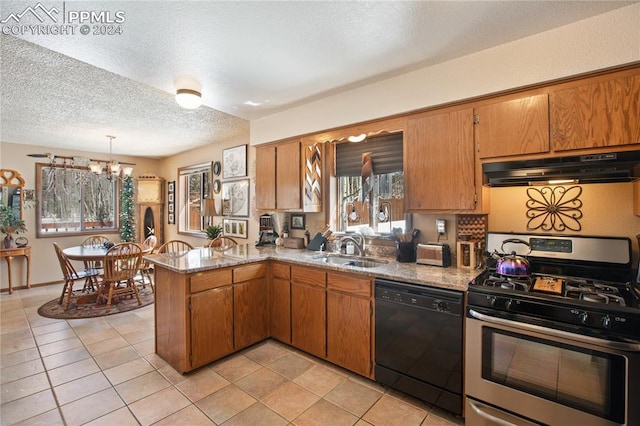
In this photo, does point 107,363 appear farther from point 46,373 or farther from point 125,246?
point 125,246

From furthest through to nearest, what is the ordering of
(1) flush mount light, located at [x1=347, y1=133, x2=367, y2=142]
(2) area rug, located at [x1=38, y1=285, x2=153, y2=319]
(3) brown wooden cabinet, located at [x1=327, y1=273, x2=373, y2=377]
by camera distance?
(2) area rug, located at [x1=38, y1=285, x2=153, y2=319] → (1) flush mount light, located at [x1=347, y1=133, x2=367, y2=142] → (3) brown wooden cabinet, located at [x1=327, y1=273, x2=373, y2=377]

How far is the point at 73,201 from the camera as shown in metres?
5.82

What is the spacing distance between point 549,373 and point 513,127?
4.99 feet

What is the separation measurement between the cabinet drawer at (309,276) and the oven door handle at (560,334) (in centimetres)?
120

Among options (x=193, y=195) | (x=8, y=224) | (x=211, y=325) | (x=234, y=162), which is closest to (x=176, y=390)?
(x=211, y=325)

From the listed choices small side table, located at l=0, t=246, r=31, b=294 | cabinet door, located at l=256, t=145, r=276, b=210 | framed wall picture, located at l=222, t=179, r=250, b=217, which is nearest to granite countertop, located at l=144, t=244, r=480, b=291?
cabinet door, located at l=256, t=145, r=276, b=210

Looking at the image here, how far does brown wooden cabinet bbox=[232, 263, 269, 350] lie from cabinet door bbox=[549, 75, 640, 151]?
2.59 meters

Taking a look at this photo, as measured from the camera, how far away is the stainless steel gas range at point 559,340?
55.7 inches

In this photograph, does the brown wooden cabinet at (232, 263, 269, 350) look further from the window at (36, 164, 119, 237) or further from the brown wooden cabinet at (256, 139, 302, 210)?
the window at (36, 164, 119, 237)

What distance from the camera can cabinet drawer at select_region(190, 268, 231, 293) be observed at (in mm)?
2429

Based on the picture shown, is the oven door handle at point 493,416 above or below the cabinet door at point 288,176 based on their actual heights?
below

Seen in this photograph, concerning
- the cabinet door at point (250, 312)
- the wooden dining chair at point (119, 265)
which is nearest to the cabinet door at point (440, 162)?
the cabinet door at point (250, 312)

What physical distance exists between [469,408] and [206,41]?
2910 mm

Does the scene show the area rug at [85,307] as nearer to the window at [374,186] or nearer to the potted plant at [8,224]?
the potted plant at [8,224]
